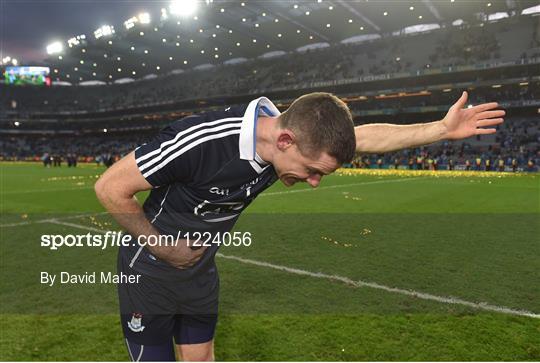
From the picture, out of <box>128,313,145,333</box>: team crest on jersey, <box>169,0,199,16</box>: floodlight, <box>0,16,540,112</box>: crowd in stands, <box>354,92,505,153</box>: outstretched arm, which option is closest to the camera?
<box>128,313,145,333</box>: team crest on jersey

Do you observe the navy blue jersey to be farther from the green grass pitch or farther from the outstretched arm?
the green grass pitch

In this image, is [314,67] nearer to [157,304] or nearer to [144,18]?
[144,18]

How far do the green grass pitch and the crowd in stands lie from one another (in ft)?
141

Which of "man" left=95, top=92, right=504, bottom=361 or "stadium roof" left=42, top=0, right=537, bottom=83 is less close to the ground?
"stadium roof" left=42, top=0, right=537, bottom=83

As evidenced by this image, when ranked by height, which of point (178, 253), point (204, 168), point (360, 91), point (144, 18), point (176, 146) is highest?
point (144, 18)

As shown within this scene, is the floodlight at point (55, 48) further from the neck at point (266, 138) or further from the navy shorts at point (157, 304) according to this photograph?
the neck at point (266, 138)

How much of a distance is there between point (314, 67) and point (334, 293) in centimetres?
5660

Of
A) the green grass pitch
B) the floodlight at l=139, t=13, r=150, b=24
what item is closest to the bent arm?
the green grass pitch

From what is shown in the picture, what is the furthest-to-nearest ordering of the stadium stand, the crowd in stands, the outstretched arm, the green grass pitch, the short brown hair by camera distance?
the crowd in stands, the stadium stand, the green grass pitch, the outstretched arm, the short brown hair

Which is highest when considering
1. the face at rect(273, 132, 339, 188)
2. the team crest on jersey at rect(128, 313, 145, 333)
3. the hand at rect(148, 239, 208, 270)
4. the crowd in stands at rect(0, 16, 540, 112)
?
the crowd in stands at rect(0, 16, 540, 112)

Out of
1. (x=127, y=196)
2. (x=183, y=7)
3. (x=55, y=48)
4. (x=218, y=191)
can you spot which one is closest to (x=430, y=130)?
(x=218, y=191)

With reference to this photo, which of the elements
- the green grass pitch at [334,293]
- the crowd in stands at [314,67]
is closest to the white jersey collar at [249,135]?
the green grass pitch at [334,293]

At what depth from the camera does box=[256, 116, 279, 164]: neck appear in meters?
1.91

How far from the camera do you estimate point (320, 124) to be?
5.88 feet
